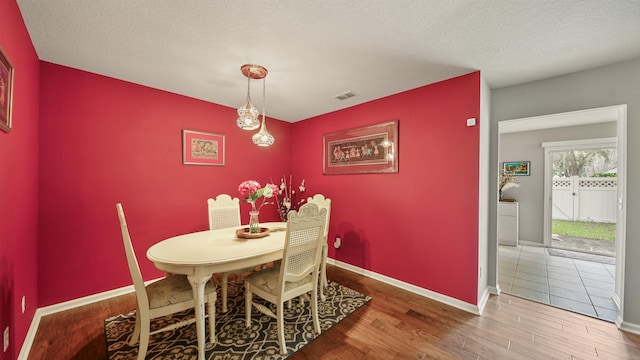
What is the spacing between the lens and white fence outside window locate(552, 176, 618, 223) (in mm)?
5195

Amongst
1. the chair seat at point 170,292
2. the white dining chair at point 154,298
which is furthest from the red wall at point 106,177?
the chair seat at point 170,292

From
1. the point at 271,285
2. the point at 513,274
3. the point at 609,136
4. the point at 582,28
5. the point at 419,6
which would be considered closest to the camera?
the point at 419,6

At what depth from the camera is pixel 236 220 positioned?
2949mm

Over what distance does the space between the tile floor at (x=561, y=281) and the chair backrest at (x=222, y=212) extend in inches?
135

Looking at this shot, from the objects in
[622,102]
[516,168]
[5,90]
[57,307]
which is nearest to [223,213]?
[57,307]

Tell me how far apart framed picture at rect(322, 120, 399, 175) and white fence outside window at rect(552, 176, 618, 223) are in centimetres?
558

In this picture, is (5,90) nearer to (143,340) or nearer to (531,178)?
(143,340)

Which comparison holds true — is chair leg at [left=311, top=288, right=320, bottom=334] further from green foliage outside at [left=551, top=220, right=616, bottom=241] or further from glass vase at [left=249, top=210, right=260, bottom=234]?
green foliage outside at [left=551, top=220, right=616, bottom=241]

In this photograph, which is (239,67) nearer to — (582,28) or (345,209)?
(345,209)

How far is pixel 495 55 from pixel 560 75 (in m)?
0.95

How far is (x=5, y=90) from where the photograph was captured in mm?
1402

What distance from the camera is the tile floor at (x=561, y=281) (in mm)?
2419

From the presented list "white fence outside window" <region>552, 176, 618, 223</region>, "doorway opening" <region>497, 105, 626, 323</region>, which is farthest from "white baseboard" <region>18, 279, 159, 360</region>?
"white fence outside window" <region>552, 176, 618, 223</region>

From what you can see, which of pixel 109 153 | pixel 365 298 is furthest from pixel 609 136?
pixel 109 153
